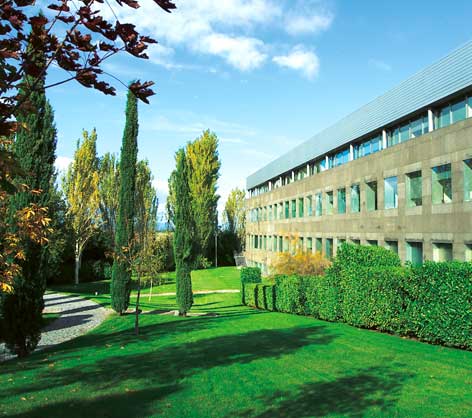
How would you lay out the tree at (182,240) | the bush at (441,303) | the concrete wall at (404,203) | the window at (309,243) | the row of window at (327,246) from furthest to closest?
the window at (309,243) < the tree at (182,240) < the row of window at (327,246) < the concrete wall at (404,203) < the bush at (441,303)

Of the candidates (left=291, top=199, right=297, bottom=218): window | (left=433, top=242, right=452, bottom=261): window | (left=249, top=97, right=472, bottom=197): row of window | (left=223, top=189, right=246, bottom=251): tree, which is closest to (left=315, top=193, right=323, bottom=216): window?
(left=249, top=97, right=472, bottom=197): row of window

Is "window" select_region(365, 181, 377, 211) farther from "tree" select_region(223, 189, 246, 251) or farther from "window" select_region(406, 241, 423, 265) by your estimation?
"tree" select_region(223, 189, 246, 251)

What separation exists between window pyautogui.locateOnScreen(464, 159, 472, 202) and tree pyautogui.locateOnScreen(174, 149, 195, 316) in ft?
43.2

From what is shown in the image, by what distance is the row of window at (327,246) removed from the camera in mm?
17406

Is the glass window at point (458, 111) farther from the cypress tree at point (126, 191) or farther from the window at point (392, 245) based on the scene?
the cypress tree at point (126, 191)

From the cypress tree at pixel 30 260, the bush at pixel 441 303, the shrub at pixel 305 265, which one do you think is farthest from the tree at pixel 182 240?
the bush at pixel 441 303

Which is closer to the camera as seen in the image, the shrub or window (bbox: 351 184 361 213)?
window (bbox: 351 184 361 213)

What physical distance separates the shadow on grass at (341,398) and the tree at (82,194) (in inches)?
1657

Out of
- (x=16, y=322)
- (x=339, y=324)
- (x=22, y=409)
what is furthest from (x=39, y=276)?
(x=339, y=324)

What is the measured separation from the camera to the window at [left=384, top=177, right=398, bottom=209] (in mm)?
21500

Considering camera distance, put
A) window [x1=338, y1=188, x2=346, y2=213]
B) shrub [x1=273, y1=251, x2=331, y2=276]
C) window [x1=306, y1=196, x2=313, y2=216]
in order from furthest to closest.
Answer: window [x1=306, y1=196, x2=313, y2=216] < window [x1=338, y1=188, x2=346, y2=213] < shrub [x1=273, y1=251, x2=331, y2=276]

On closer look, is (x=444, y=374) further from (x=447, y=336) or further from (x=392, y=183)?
(x=392, y=183)

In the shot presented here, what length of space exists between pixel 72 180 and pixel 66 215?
3.86m

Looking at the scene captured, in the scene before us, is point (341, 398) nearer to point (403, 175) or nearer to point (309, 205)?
point (403, 175)
